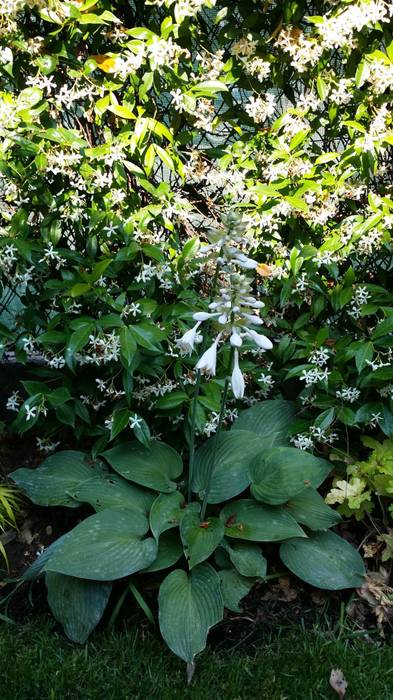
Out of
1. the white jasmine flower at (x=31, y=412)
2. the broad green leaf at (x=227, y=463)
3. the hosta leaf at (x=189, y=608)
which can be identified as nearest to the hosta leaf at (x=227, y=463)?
the broad green leaf at (x=227, y=463)

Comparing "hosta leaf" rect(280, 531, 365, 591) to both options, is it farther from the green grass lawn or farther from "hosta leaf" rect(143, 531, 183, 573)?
"hosta leaf" rect(143, 531, 183, 573)

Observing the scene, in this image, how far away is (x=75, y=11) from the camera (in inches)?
106

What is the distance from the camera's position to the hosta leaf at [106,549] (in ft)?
8.51

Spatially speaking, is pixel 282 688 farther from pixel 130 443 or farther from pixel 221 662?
pixel 130 443

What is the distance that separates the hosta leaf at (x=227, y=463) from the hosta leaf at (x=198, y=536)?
12cm

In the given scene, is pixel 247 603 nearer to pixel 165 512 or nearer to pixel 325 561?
pixel 325 561

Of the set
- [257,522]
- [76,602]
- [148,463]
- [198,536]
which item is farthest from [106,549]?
[257,522]

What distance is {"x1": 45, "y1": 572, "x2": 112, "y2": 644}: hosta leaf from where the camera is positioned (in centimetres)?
261

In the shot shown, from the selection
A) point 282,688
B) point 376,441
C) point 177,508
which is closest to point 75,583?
point 177,508

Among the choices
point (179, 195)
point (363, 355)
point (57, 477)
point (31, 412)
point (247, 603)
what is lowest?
point (247, 603)

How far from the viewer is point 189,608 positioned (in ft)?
8.40

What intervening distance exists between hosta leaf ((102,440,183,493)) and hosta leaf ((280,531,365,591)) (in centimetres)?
51

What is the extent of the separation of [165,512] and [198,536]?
6.6 inches

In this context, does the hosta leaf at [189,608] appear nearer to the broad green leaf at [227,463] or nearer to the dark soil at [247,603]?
the dark soil at [247,603]
